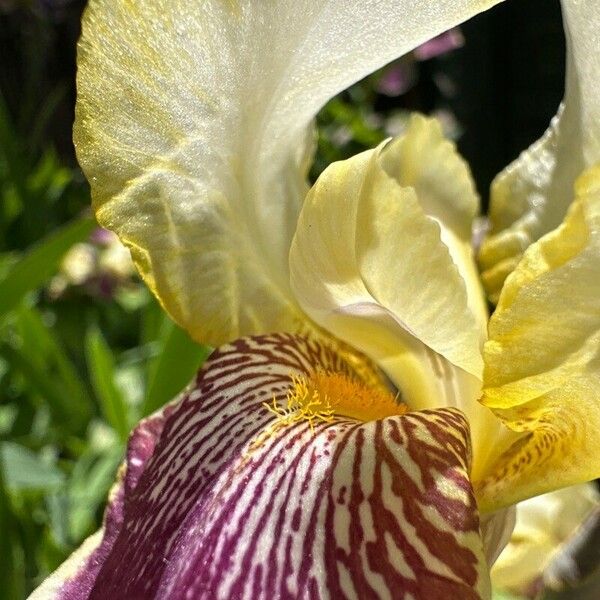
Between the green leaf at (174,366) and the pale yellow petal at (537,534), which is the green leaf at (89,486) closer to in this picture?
the green leaf at (174,366)

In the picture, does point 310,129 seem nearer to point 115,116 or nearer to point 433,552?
point 115,116

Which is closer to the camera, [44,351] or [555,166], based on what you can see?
[555,166]

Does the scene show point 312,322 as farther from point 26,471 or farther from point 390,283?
point 26,471

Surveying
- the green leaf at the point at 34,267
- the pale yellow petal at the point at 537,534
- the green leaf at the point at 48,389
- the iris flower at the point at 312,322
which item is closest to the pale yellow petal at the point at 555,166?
the iris flower at the point at 312,322

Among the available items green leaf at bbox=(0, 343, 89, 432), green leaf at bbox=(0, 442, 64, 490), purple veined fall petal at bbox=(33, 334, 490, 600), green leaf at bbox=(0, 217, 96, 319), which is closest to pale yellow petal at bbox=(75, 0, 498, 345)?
purple veined fall petal at bbox=(33, 334, 490, 600)

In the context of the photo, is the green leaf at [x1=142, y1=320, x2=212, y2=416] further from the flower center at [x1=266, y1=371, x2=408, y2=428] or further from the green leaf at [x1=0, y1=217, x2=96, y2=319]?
the flower center at [x1=266, y1=371, x2=408, y2=428]

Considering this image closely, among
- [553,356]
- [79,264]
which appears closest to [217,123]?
[553,356]

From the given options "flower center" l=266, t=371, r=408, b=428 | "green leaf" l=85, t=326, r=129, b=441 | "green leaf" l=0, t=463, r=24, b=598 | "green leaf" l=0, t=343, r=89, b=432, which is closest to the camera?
"flower center" l=266, t=371, r=408, b=428

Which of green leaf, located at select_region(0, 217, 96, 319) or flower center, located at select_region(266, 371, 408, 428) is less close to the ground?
flower center, located at select_region(266, 371, 408, 428)

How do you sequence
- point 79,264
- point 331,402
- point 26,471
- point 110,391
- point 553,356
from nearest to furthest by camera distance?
1. point 553,356
2. point 331,402
3. point 26,471
4. point 110,391
5. point 79,264
